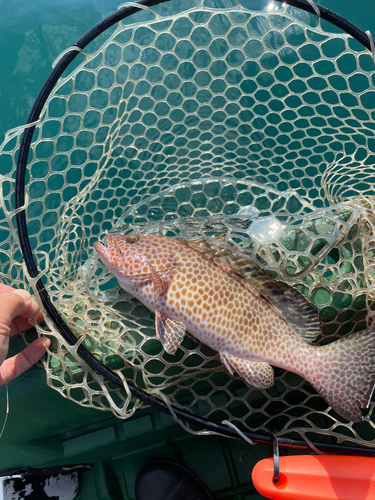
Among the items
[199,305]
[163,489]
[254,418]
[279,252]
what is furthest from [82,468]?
[279,252]

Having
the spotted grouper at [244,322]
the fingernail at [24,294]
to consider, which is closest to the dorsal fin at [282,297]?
the spotted grouper at [244,322]

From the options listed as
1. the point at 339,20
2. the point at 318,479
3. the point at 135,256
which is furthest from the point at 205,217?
the point at 318,479

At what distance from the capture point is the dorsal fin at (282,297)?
97.7 inches

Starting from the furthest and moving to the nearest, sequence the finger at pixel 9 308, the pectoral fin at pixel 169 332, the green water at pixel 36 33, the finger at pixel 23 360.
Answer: the green water at pixel 36 33 < the finger at pixel 23 360 < the pectoral fin at pixel 169 332 < the finger at pixel 9 308

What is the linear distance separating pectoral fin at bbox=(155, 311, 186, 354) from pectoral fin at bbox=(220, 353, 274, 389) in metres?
0.33

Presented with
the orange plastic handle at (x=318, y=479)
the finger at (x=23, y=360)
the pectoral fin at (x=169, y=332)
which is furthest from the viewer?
the finger at (x=23, y=360)

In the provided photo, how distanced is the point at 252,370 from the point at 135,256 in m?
1.06

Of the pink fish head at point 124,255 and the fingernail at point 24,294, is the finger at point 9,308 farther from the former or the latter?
the pink fish head at point 124,255

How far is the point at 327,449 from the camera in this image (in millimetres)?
2361

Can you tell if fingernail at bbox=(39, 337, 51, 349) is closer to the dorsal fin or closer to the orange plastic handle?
the dorsal fin

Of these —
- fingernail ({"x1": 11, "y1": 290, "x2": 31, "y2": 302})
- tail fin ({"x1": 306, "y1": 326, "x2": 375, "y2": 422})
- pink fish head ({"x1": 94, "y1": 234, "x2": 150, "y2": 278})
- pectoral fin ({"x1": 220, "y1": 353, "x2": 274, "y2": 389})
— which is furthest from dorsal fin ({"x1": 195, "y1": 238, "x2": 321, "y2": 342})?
fingernail ({"x1": 11, "y1": 290, "x2": 31, "y2": 302})

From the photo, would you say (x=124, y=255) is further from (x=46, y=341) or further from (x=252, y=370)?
(x=252, y=370)

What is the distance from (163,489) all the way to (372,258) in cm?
245

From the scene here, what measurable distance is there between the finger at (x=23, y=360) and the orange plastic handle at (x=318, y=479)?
5.22 feet
